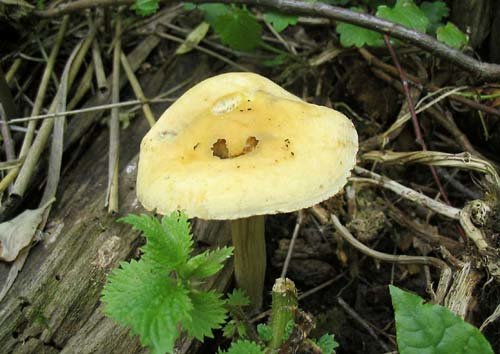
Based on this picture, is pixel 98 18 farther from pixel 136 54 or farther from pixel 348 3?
pixel 348 3

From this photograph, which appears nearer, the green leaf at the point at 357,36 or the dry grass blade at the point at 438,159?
the dry grass blade at the point at 438,159

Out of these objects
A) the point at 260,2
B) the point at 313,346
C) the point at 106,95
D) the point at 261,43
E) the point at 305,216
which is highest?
the point at 260,2

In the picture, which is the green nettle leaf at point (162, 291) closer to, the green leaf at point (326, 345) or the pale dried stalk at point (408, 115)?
the green leaf at point (326, 345)

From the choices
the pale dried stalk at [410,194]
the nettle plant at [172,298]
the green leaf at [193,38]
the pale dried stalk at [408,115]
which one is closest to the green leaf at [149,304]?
the nettle plant at [172,298]

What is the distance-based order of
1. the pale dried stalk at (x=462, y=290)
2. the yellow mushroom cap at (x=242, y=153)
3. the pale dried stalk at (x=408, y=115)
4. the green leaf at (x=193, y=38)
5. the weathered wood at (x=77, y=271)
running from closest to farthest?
1. the yellow mushroom cap at (x=242, y=153)
2. the pale dried stalk at (x=462, y=290)
3. the weathered wood at (x=77, y=271)
4. the pale dried stalk at (x=408, y=115)
5. the green leaf at (x=193, y=38)

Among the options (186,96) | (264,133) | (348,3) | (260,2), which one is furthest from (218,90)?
(348,3)

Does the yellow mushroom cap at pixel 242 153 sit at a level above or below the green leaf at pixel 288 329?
above

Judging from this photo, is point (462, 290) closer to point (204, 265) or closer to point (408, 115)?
point (204, 265)
